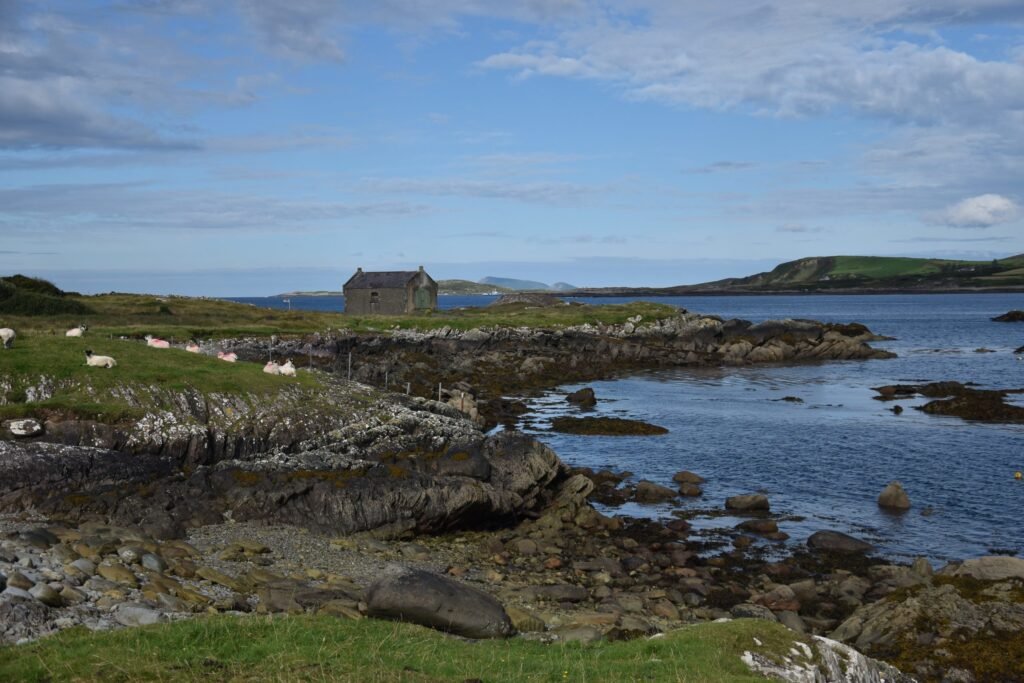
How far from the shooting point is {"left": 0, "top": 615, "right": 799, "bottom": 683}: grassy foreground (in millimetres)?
11508

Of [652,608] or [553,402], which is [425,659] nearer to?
[652,608]

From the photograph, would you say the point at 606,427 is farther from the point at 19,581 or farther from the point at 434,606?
the point at 19,581

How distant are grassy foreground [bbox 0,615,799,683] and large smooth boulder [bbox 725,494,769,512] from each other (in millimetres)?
21088

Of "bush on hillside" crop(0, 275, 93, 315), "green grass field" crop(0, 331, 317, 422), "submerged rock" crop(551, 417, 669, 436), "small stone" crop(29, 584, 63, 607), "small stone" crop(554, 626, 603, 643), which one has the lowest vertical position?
"submerged rock" crop(551, 417, 669, 436)

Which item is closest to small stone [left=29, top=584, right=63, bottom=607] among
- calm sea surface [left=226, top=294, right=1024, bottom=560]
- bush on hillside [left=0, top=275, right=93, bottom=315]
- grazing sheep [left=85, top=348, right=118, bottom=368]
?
grazing sheep [left=85, top=348, right=118, bottom=368]

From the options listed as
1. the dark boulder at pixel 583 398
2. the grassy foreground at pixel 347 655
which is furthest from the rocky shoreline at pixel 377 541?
the dark boulder at pixel 583 398

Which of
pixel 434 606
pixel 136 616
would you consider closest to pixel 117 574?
pixel 136 616

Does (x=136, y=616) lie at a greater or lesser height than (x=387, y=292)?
lesser

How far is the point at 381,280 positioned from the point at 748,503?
87.5m

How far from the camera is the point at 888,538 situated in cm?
3125

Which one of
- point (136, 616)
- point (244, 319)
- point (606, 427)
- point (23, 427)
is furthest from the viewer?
point (244, 319)

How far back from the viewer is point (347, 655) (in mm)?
12445

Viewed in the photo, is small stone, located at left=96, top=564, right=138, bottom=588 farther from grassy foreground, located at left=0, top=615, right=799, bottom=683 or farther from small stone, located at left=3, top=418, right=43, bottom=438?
small stone, located at left=3, top=418, right=43, bottom=438

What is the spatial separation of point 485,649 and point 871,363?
92.0 m
